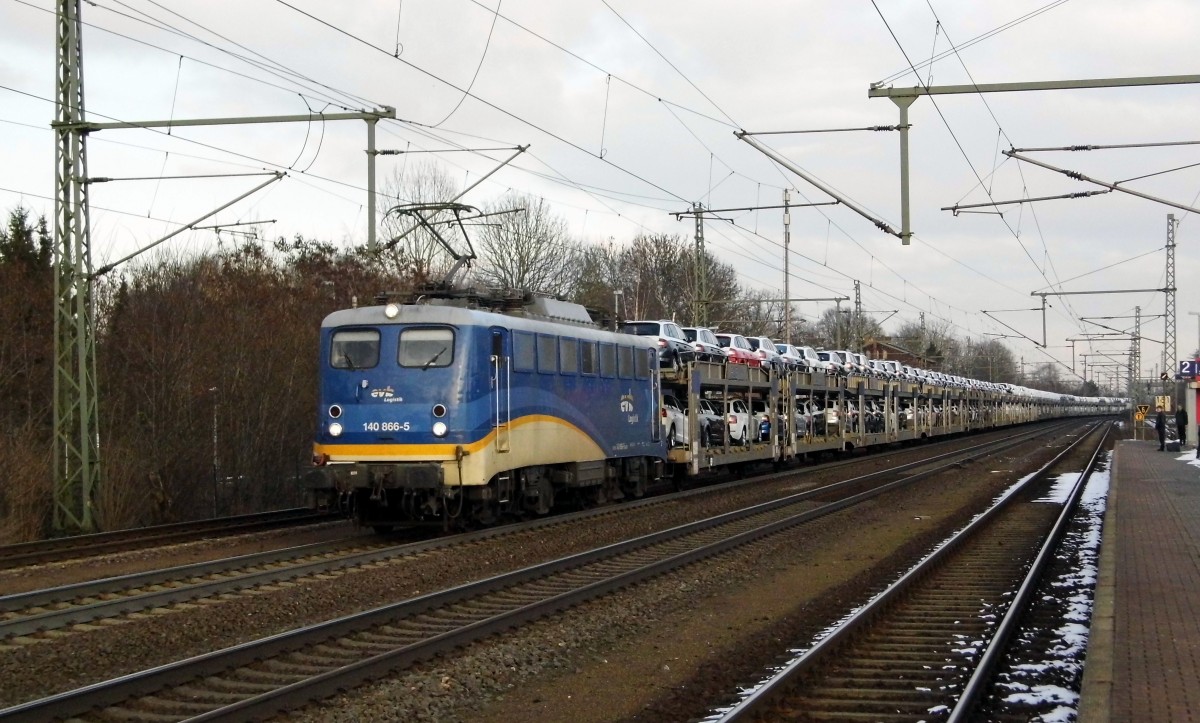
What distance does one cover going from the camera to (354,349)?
17.0 m

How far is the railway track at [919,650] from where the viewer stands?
7.84m

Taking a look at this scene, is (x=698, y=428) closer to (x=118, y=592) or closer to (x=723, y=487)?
(x=723, y=487)

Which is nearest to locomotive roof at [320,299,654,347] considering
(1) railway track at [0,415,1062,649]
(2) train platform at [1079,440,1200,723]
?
(1) railway track at [0,415,1062,649]

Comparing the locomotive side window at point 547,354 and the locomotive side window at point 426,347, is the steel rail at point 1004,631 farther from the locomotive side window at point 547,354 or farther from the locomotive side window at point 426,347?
the locomotive side window at point 426,347

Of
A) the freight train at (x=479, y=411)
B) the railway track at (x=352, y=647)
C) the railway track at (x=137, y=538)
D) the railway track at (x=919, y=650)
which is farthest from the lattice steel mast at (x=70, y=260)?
the railway track at (x=919, y=650)

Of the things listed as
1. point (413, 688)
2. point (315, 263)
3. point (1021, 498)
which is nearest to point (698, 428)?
point (1021, 498)

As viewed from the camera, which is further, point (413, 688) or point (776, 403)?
point (776, 403)

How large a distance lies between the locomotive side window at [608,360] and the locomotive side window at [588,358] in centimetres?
25

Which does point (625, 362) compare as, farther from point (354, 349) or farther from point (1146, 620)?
point (1146, 620)

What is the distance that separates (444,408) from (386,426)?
0.86 metres

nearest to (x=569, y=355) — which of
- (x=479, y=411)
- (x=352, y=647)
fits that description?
(x=479, y=411)

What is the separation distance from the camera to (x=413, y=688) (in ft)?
27.3

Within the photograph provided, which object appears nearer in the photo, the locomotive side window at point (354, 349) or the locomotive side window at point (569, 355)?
the locomotive side window at point (354, 349)

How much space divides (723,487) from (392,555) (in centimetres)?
1309
